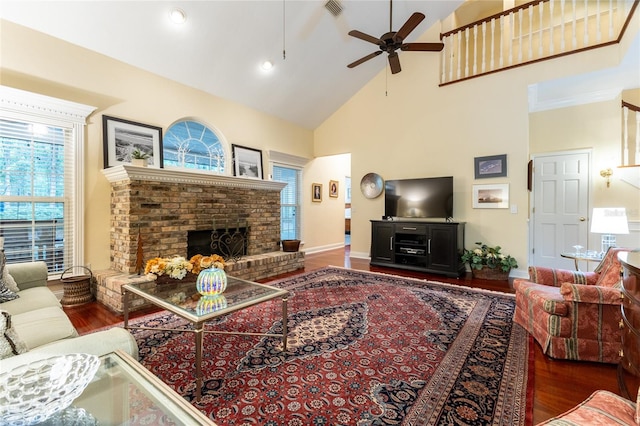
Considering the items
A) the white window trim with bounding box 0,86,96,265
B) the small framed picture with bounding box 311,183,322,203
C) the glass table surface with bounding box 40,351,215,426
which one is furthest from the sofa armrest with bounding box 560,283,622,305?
the small framed picture with bounding box 311,183,322,203

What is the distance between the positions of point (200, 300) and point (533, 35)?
611 centimetres

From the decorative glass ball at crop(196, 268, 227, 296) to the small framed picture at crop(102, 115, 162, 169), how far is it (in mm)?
2279

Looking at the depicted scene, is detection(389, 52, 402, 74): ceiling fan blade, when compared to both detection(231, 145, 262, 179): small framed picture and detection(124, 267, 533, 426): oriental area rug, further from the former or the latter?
detection(124, 267, 533, 426): oriental area rug

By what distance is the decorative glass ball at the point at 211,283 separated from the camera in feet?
6.63

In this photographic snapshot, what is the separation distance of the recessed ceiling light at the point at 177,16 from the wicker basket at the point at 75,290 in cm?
322

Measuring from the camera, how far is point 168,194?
3670 millimetres

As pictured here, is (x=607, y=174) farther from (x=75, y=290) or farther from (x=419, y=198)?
(x=75, y=290)

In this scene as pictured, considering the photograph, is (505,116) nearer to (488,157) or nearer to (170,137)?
(488,157)

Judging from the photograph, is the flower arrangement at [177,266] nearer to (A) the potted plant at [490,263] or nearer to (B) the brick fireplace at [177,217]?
(B) the brick fireplace at [177,217]

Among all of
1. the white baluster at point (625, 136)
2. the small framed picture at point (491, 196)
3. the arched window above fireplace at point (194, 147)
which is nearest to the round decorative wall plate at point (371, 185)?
the small framed picture at point (491, 196)

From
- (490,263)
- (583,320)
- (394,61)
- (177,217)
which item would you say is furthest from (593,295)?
(177,217)

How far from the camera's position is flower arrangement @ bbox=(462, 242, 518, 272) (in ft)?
13.9

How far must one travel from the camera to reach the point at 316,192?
6867 mm

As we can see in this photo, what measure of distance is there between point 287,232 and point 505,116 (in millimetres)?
4630
